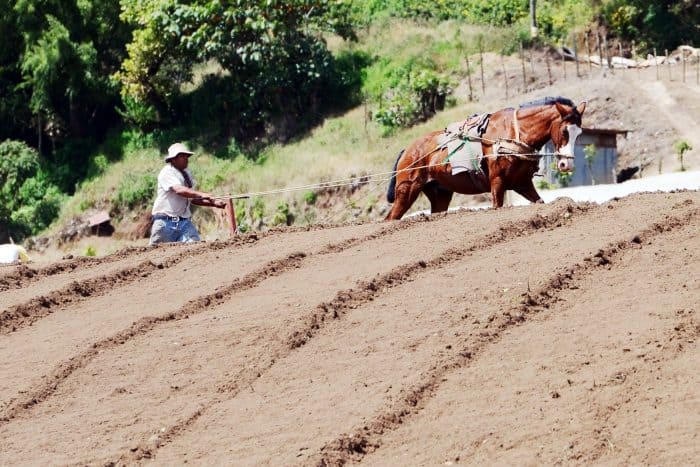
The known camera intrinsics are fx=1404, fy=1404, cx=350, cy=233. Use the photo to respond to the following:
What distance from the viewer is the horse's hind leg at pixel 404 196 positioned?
17.5 meters

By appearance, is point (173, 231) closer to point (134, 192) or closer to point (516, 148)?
point (516, 148)

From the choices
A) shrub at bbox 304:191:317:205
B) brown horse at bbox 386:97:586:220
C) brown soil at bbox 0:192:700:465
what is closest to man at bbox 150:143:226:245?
brown soil at bbox 0:192:700:465

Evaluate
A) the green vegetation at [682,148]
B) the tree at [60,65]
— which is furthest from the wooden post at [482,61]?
the tree at [60,65]

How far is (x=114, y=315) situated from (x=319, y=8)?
25989mm

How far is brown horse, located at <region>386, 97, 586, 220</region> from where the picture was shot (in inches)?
629

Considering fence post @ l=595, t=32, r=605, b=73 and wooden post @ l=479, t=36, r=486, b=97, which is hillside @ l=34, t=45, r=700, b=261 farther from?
fence post @ l=595, t=32, r=605, b=73

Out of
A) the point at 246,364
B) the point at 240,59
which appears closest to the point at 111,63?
the point at 240,59

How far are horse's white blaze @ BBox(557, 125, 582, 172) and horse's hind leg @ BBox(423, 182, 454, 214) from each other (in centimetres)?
214

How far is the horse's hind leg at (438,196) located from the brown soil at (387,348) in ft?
9.79

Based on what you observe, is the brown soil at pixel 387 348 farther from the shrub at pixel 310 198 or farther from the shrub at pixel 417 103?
the shrub at pixel 417 103

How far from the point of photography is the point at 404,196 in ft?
57.7

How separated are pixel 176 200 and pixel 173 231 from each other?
20.0 inches

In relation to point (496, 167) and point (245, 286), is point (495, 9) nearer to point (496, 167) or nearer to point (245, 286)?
point (496, 167)

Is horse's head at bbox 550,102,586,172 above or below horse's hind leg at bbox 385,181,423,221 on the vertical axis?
above
